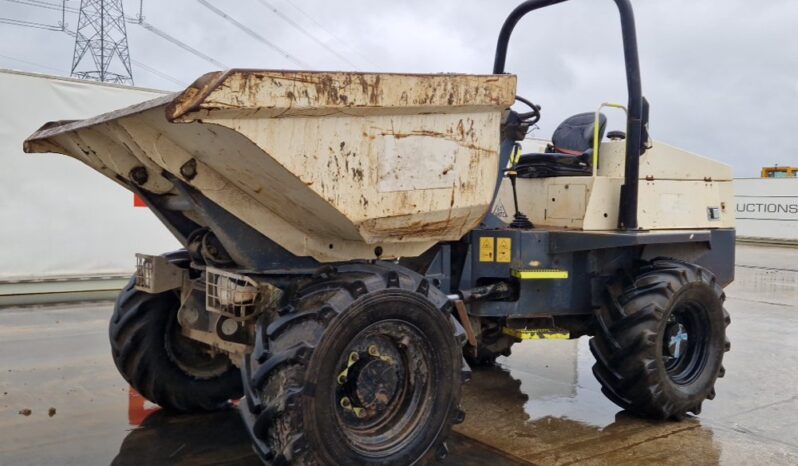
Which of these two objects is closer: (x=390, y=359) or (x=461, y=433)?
(x=390, y=359)

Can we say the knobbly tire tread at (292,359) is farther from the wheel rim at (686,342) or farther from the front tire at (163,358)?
the wheel rim at (686,342)

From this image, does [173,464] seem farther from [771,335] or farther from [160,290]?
[771,335]

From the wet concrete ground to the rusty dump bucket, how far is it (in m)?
1.45

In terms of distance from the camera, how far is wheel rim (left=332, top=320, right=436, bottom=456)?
11.3 ft

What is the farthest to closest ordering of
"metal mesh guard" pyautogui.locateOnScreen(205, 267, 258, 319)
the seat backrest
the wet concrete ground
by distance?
1. the seat backrest
2. the wet concrete ground
3. "metal mesh guard" pyautogui.locateOnScreen(205, 267, 258, 319)

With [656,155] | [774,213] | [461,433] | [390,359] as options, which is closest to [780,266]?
[774,213]

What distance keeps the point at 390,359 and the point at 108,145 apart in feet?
5.93

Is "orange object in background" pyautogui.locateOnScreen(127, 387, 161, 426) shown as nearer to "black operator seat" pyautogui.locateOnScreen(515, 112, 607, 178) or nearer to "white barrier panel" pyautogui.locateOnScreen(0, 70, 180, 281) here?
"black operator seat" pyautogui.locateOnScreen(515, 112, 607, 178)

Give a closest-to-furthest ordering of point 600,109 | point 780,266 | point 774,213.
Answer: point 600,109
point 780,266
point 774,213

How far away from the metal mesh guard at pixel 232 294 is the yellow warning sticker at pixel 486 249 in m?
1.64

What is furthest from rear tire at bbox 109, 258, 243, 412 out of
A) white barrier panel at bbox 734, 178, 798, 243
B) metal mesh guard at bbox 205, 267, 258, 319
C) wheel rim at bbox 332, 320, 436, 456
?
white barrier panel at bbox 734, 178, 798, 243

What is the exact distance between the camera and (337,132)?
3.17 metres

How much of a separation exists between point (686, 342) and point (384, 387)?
106 inches

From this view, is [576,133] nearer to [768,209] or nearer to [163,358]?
[163,358]
